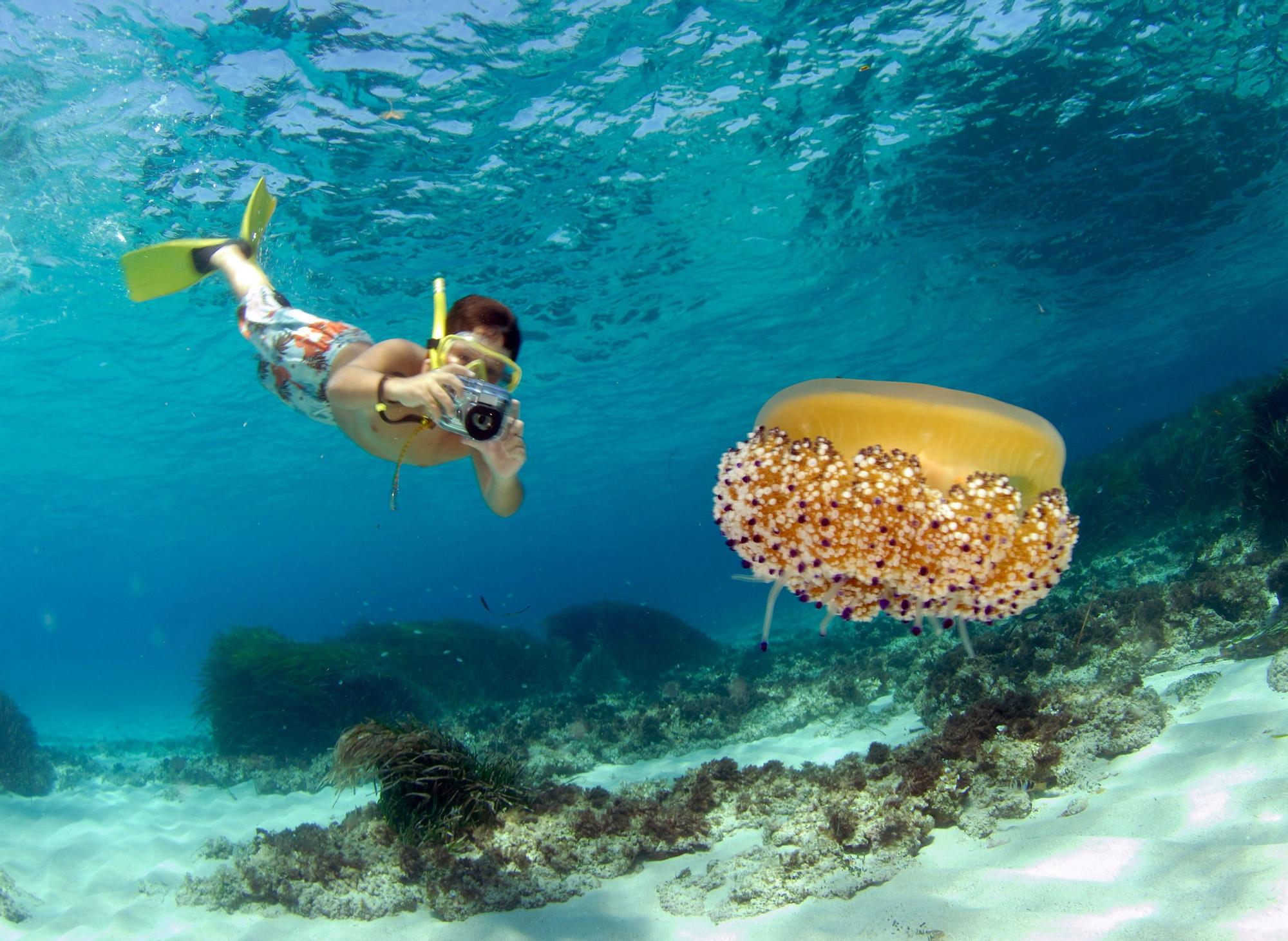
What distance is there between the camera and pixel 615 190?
14.3m

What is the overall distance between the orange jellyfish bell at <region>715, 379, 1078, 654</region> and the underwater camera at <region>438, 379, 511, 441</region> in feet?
3.87

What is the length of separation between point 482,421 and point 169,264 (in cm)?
450

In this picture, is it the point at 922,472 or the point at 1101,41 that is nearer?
the point at 922,472

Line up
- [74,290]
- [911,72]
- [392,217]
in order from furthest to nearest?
1. [74,290]
2. [392,217]
3. [911,72]

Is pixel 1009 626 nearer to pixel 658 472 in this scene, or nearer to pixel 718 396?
pixel 718 396

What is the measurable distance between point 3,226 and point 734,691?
53.0 ft

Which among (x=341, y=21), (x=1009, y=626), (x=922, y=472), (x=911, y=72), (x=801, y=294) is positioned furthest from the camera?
(x=801, y=294)

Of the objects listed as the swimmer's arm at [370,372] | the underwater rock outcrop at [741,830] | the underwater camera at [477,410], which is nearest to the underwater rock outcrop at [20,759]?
the underwater rock outcrop at [741,830]

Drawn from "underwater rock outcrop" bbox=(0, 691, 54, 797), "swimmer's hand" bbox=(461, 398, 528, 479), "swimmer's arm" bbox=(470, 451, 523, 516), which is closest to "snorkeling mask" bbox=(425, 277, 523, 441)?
"swimmer's hand" bbox=(461, 398, 528, 479)

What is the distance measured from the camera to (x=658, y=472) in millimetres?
54219

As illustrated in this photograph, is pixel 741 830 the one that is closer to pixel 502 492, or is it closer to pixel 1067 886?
pixel 1067 886

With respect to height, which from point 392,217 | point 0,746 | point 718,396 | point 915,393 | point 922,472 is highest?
point 718,396

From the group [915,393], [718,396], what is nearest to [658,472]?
[718,396]

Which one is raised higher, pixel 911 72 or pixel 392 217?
pixel 392 217
